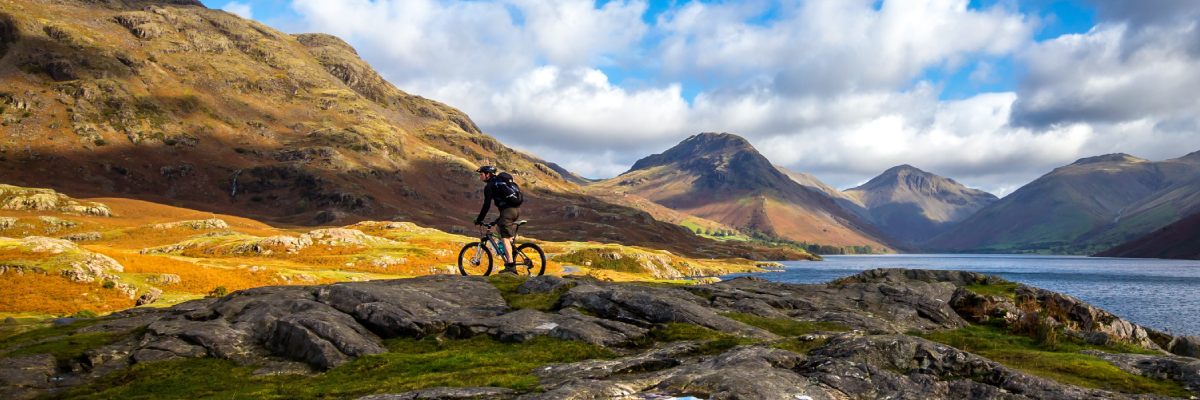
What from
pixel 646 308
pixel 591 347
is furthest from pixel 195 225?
pixel 591 347

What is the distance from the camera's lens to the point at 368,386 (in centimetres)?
1465

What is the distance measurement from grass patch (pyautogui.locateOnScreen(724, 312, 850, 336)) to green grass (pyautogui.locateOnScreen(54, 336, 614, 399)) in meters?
6.94

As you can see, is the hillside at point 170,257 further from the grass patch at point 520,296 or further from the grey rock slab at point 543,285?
the grey rock slab at point 543,285

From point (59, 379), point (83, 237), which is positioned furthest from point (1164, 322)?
point (83, 237)

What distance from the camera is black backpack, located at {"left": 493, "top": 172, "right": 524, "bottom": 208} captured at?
2836cm

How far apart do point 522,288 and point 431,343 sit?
7404mm

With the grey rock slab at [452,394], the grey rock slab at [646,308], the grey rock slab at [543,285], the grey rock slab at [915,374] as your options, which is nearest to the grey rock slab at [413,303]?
the grey rock slab at [543,285]

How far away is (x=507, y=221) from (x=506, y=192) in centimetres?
141

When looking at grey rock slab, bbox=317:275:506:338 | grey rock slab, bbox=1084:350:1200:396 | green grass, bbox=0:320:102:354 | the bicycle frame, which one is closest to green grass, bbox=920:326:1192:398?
grey rock slab, bbox=1084:350:1200:396

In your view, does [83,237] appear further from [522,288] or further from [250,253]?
[522,288]

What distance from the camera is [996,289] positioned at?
35656mm

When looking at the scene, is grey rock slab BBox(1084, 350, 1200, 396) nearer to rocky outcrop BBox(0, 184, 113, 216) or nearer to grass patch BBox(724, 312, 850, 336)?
grass patch BBox(724, 312, 850, 336)

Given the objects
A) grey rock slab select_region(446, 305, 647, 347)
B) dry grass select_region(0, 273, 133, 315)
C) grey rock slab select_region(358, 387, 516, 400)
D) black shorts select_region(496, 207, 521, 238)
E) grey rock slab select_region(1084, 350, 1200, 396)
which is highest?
black shorts select_region(496, 207, 521, 238)

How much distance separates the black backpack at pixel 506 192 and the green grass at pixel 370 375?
9.67 metres
